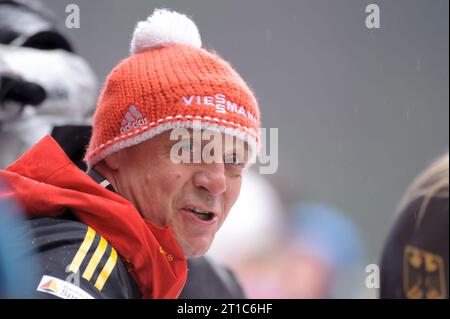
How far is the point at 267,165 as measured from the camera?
174 cm

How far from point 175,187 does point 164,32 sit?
0.33 metres

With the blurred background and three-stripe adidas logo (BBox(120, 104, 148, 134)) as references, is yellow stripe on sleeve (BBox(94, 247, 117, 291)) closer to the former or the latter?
three-stripe adidas logo (BBox(120, 104, 148, 134))

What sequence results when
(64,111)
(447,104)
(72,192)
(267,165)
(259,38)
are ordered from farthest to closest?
(447,104) < (259,38) < (64,111) < (267,165) < (72,192)

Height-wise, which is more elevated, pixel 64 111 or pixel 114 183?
pixel 64 111

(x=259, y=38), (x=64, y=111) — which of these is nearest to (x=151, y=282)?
(x=64, y=111)

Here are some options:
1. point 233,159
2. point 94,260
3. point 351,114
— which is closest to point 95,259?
point 94,260

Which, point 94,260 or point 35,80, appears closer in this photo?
point 94,260

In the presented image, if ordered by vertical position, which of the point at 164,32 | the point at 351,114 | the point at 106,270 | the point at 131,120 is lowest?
the point at 106,270

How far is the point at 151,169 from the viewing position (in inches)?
45.6

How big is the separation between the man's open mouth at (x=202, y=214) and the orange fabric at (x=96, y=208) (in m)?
0.10

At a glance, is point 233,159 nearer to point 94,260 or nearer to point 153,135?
point 153,135
